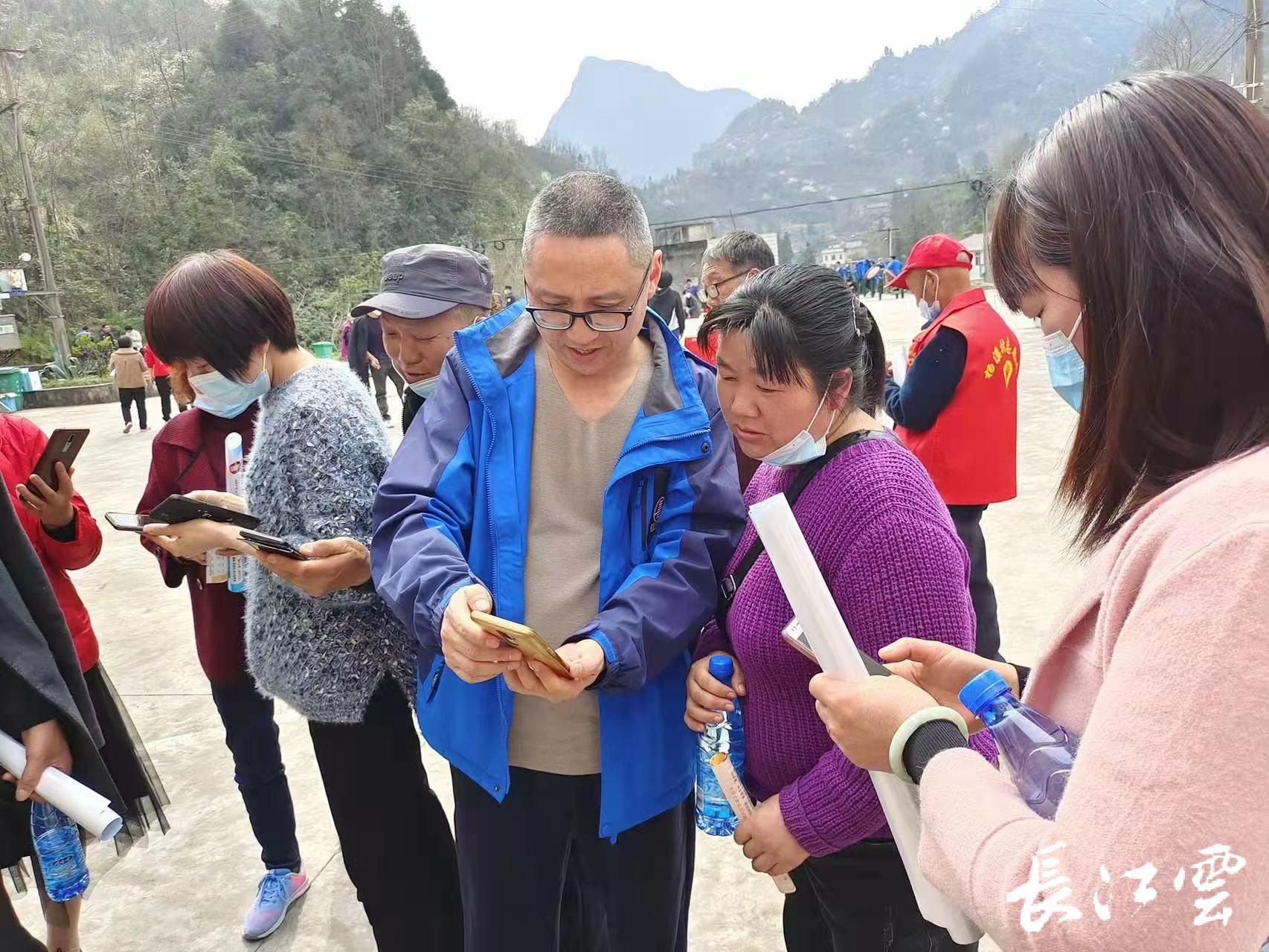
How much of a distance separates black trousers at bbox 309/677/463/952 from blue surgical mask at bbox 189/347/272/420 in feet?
2.63

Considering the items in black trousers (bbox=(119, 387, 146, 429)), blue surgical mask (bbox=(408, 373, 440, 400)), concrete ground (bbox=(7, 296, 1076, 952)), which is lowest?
concrete ground (bbox=(7, 296, 1076, 952))

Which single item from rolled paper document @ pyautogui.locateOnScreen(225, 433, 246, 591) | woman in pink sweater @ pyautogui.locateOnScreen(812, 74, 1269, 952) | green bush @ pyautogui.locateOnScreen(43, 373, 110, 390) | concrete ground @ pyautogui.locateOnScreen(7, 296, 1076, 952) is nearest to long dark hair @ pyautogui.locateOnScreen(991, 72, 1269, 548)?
woman in pink sweater @ pyautogui.locateOnScreen(812, 74, 1269, 952)

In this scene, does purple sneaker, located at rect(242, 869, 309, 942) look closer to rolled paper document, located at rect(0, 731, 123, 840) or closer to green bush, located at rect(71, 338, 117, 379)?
rolled paper document, located at rect(0, 731, 123, 840)

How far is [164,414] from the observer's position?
1210cm

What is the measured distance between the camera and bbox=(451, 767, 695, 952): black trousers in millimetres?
1535

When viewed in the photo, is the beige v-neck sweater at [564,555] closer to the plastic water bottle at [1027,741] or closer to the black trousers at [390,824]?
the black trousers at [390,824]

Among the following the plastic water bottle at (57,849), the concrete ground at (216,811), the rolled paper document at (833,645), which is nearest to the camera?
the rolled paper document at (833,645)

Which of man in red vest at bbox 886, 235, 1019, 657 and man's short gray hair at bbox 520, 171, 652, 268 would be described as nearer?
man's short gray hair at bbox 520, 171, 652, 268

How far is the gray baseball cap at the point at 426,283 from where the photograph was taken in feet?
6.95

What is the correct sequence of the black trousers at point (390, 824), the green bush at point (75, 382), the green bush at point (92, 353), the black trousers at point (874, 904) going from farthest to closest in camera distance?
the green bush at point (92, 353), the green bush at point (75, 382), the black trousers at point (390, 824), the black trousers at point (874, 904)

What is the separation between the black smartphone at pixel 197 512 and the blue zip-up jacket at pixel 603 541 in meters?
0.46

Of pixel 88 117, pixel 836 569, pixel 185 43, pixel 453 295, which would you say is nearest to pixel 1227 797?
pixel 836 569

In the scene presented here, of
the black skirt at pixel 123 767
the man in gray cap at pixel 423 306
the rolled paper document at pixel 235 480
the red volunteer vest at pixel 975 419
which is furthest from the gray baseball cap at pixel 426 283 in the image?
the red volunteer vest at pixel 975 419

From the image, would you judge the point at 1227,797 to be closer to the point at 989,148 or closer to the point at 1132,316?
the point at 1132,316
